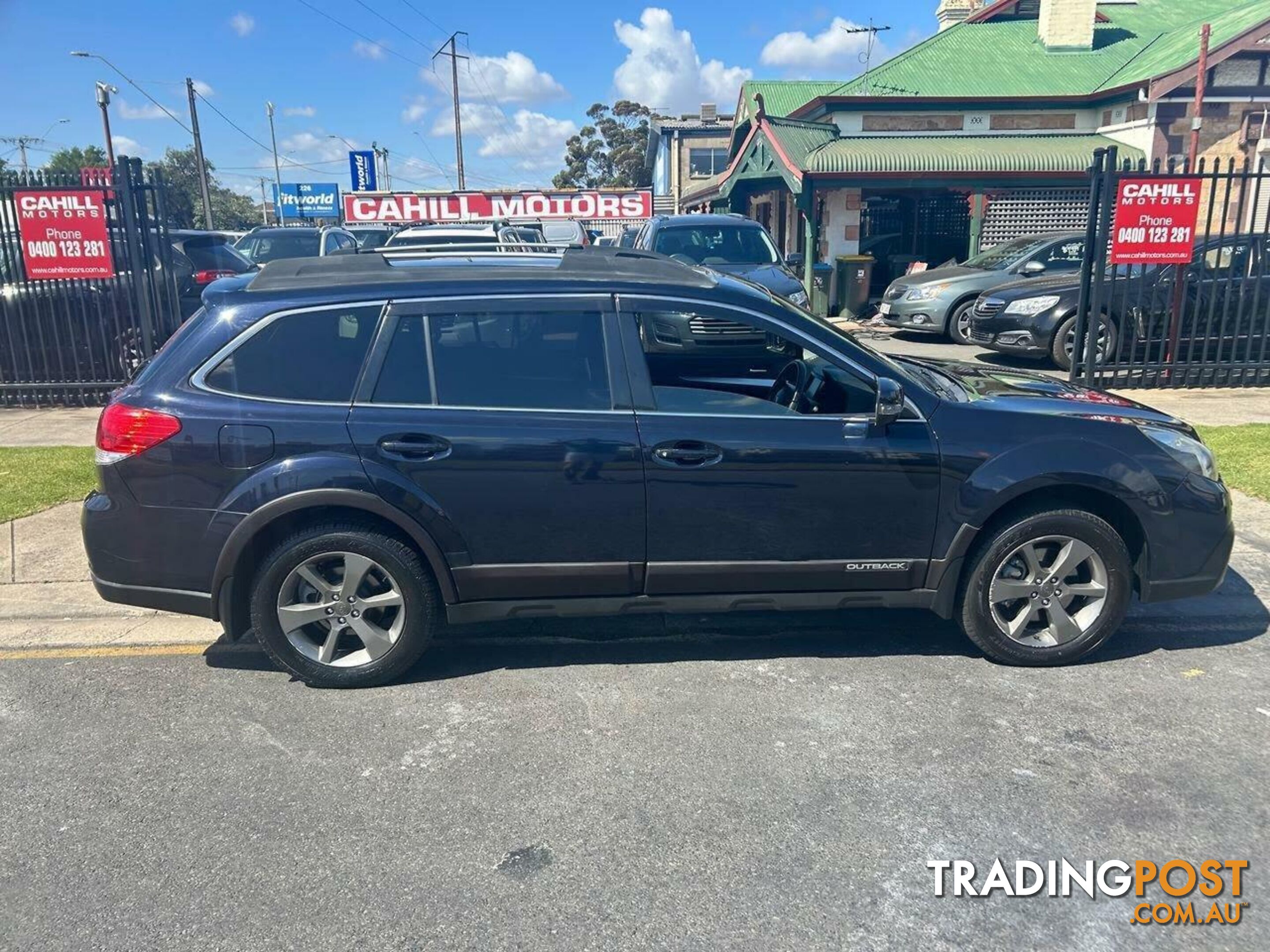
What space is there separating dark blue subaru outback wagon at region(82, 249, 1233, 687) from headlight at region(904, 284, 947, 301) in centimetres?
1051

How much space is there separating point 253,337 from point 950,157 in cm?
1673

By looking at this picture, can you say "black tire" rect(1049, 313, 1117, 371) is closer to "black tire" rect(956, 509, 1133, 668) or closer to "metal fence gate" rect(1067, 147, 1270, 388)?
"metal fence gate" rect(1067, 147, 1270, 388)

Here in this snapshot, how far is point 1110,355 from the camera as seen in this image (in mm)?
10461

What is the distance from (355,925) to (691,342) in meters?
3.86

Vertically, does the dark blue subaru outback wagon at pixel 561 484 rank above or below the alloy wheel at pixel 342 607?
above

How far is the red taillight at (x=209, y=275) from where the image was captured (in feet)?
42.1

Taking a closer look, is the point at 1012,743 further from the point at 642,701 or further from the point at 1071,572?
the point at 642,701

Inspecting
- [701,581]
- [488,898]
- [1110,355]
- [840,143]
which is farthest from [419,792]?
[840,143]

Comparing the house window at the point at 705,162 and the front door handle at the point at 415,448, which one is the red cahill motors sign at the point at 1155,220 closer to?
the front door handle at the point at 415,448

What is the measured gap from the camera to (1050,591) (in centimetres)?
416

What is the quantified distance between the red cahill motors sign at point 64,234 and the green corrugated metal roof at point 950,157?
40.2 ft

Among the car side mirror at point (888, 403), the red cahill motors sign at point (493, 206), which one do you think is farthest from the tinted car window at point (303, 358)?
the red cahill motors sign at point (493, 206)

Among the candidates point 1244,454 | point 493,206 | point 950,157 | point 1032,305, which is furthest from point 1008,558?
point 493,206

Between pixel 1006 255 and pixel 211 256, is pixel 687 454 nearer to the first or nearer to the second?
pixel 211 256
